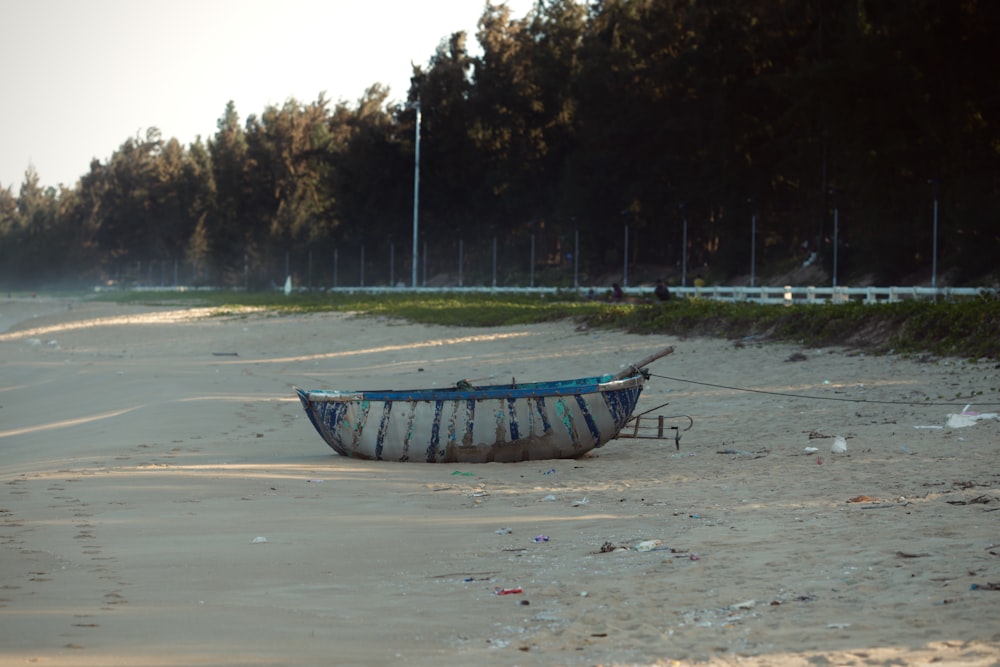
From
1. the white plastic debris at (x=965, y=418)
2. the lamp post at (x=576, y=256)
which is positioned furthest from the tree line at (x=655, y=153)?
the white plastic debris at (x=965, y=418)

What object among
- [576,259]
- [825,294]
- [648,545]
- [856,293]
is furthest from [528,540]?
[576,259]

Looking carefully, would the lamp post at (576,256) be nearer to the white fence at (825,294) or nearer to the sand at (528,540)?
the white fence at (825,294)

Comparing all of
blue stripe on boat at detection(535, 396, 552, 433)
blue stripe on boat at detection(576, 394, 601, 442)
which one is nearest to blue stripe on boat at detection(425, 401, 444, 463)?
blue stripe on boat at detection(535, 396, 552, 433)

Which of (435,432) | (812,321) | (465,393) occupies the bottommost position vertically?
(435,432)

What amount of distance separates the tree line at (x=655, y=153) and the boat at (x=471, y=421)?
32.3 meters

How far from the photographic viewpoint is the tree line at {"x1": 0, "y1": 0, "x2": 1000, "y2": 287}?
47219 mm

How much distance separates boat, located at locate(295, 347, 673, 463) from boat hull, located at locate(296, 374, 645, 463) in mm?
12

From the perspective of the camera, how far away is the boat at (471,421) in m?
13.6

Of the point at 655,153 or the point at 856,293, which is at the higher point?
the point at 655,153

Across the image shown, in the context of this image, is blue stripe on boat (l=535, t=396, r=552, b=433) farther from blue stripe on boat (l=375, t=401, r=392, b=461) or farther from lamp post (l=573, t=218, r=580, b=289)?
lamp post (l=573, t=218, r=580, b=289)

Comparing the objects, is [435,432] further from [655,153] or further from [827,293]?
[655,153]

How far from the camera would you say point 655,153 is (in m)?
69.8

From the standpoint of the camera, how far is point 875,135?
49.5 m

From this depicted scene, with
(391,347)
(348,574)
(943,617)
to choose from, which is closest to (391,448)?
(348,574)
